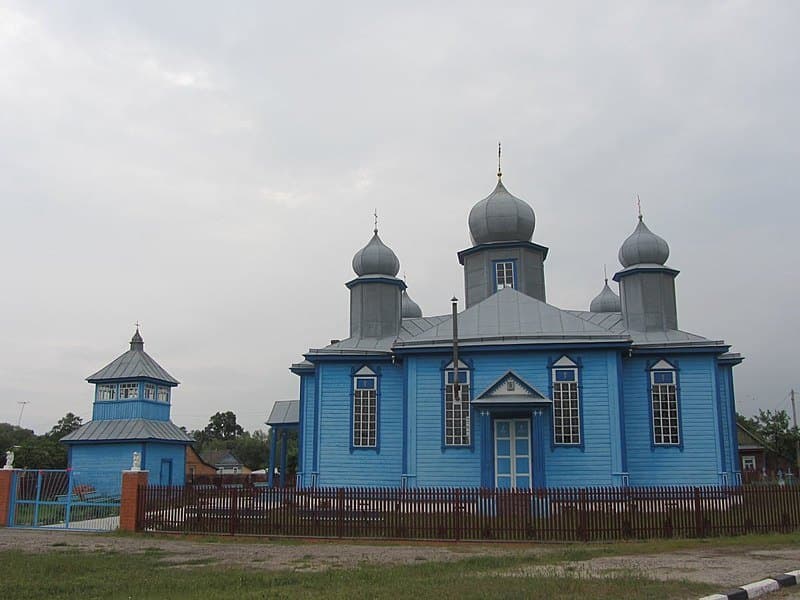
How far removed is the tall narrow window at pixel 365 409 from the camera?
22.9 metres

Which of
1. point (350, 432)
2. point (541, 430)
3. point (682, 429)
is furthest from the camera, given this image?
point (350, 432)

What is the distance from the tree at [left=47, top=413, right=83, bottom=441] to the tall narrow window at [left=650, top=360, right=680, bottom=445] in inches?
1367

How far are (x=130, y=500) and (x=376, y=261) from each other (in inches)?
484

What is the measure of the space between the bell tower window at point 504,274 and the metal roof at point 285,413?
356 inches

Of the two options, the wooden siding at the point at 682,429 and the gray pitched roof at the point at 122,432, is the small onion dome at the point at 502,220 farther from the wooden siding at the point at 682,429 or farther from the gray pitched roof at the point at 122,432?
the gray pitched roof at the point at 122,432

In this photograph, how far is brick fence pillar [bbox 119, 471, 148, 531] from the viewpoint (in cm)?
1652

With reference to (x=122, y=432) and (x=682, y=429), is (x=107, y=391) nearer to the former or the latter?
(x=122, y=432)

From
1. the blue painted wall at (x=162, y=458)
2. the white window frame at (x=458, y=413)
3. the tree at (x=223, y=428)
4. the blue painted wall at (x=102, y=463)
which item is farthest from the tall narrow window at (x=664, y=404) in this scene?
the tree at (x=223, y=428)

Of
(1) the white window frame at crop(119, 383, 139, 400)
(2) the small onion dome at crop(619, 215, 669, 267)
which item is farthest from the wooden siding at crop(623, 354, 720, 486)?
(1) the white window frame at crop(119, 383, 139, 400)

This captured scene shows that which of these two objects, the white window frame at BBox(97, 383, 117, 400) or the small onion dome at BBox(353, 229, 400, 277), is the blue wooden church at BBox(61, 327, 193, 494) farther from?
the small onion dome at BBox(353, 229, 400, 277)

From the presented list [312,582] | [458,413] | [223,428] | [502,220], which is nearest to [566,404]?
[458,413]

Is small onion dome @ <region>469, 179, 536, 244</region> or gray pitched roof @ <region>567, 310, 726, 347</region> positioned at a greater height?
small onion dome @ <region>469, 179, 536, 244</region>

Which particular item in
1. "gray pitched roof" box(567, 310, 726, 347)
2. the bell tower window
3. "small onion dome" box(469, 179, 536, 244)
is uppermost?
"small onion dome" box(469, 179, 536, 244)

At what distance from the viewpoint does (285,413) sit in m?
30.0
